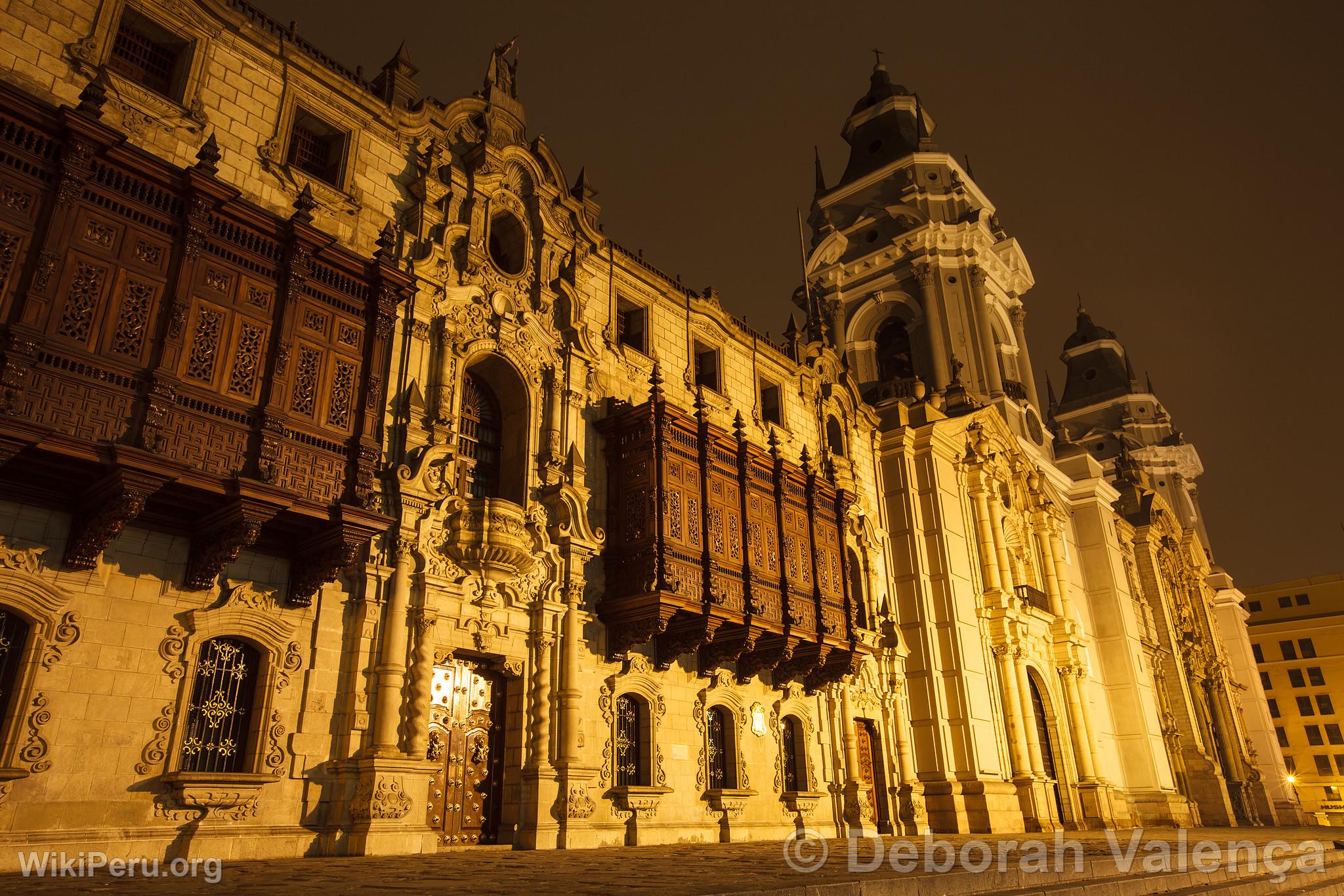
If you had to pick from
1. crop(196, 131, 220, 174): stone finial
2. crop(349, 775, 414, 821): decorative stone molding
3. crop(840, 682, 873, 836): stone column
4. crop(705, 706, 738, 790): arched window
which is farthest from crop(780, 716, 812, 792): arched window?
crop(196, 131, 220, 174): stone finial

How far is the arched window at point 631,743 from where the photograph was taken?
16281 millimetres

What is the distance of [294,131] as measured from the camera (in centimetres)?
1545

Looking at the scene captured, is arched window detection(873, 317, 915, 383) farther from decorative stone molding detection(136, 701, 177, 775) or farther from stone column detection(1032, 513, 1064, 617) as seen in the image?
decorative stone molding detection(136, 701, 177, 775)

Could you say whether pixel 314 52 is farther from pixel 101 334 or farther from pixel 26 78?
pixel 101 334

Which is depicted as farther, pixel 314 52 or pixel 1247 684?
pixel 1247 684

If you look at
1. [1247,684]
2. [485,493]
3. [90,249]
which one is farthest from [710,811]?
[1247,684]

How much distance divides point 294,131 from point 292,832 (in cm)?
1126

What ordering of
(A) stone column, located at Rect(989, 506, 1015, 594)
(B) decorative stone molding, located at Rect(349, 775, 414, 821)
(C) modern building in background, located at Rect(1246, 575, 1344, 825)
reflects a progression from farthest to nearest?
(C) modern building in background, located at Rect(1246, 575, 1344, 825), (A) stone column, located at Rect(989, 506, 1015, 594), (B) decorative stone molding, located at Rect(349, 775, 414, 821)

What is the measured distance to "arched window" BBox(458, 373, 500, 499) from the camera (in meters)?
16.3

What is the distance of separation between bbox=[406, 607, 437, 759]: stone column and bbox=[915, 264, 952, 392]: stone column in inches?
1005

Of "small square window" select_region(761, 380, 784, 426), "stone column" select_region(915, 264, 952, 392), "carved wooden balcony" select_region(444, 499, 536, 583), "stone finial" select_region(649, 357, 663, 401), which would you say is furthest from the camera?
"stone column" select_region(915, 264, 952, 392)

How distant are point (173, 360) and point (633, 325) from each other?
11.4 m

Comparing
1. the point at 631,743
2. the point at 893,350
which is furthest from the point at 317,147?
the point at 893,350

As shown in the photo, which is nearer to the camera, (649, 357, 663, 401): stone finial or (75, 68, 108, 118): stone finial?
(75, 68, 108, 118): stone finial
